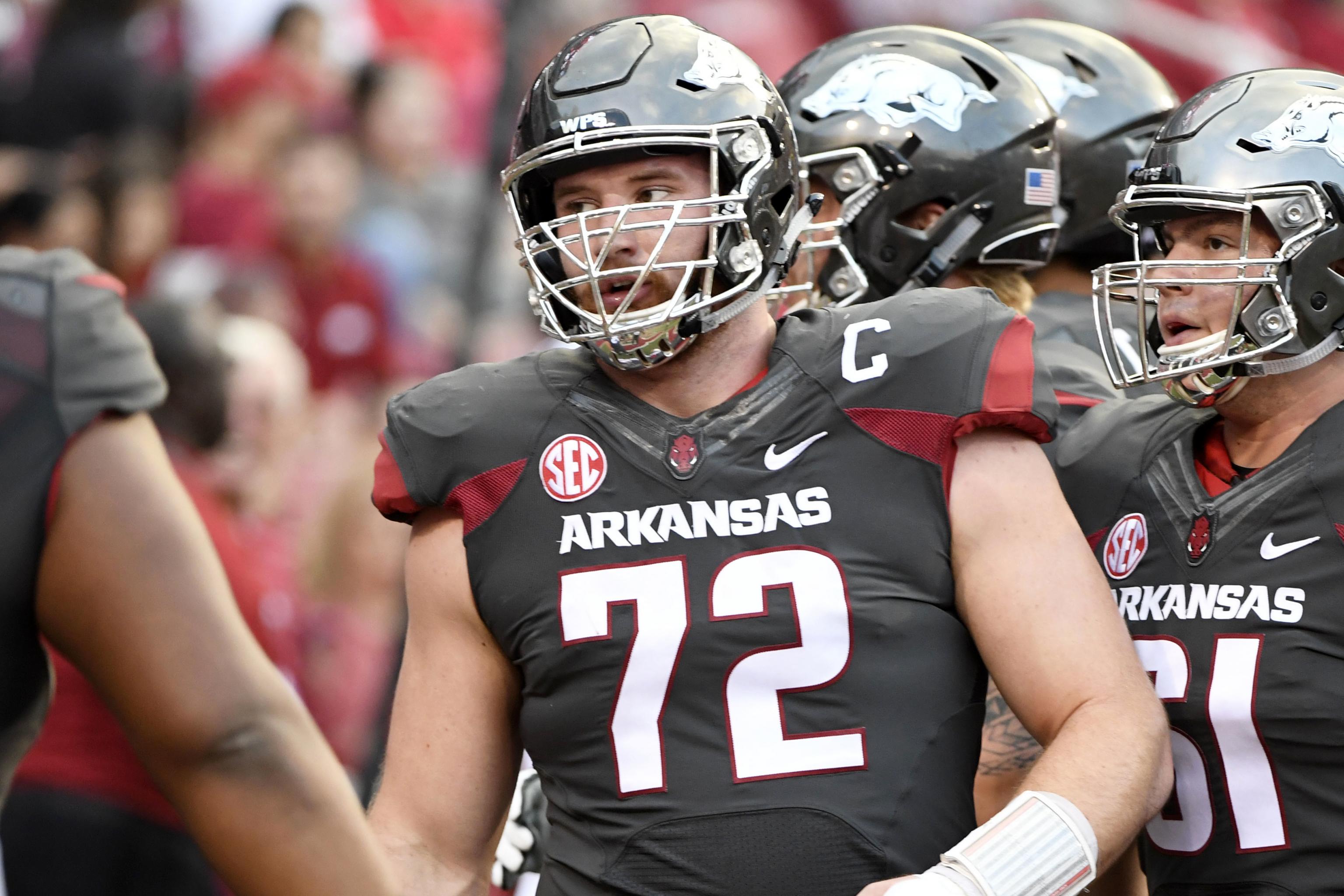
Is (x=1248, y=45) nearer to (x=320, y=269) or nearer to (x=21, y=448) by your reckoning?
(x=320, y=269)

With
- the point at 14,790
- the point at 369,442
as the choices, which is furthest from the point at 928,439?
the point at 369,442

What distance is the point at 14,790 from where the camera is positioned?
4.12 meters

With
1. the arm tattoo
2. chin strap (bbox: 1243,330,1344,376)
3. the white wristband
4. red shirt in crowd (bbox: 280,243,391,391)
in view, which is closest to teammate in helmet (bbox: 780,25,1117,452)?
chin strap (bbox: 1243,330,1344,376)

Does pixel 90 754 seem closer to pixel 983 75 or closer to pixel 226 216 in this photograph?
pixel 983 75

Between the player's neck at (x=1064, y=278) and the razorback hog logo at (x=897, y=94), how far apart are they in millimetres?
558

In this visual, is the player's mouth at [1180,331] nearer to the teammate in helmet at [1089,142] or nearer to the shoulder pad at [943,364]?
the shoulder pad at [943,364]

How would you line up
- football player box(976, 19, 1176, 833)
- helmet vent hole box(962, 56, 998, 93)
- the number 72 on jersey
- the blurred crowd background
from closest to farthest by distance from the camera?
the number 72 on jersey < helmet vent hole box(962, 56, 998, 93) < football player box(976, 19, 1176, 833) < the blurred crowd background

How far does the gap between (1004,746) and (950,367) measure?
91 cm

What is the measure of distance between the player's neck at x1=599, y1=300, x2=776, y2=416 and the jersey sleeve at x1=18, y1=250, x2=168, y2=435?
3.00 ft

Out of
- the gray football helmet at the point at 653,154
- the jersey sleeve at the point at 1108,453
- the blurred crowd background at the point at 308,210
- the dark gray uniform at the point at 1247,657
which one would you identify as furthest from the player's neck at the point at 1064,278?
the blurred crowd background at the point at 308,210

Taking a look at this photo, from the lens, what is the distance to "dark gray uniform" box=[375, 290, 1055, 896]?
8.24 ft

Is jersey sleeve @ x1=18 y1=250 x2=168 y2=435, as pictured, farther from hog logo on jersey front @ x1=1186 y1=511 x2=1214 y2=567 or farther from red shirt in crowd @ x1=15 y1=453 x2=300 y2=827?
red shirt in crowd @ x1=15 y1=453 x2=300 y2=827

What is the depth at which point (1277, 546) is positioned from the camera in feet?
8.85

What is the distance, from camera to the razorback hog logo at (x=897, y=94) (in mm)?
3475
